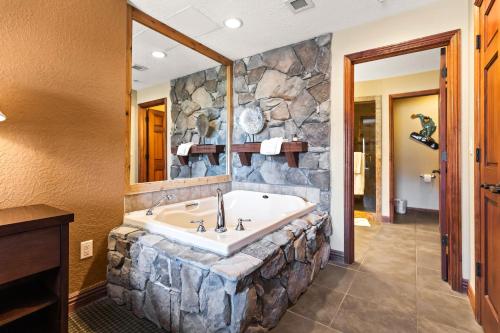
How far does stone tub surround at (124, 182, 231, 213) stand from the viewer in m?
2.15

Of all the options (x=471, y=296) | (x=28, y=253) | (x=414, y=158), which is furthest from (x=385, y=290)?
(x=414, y=158)

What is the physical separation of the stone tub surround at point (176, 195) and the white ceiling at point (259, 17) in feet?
3.52

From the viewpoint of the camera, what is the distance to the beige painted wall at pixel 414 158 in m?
4.49

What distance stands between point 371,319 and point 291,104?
83.0 inches

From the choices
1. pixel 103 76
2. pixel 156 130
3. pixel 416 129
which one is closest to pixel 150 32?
pixel 103 76

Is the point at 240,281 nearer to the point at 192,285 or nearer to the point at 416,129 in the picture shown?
the point at 192,285

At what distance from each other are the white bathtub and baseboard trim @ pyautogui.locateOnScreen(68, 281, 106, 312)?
1.65ft

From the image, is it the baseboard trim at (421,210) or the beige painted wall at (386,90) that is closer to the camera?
the beige painted wall at (386,90)

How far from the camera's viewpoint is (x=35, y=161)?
158cm

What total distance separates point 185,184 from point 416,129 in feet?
14.2

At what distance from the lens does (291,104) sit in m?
2.83

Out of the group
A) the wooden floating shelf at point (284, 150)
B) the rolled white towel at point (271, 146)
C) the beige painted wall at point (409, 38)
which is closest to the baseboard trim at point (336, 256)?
the beige painted wall at point (409, 38)

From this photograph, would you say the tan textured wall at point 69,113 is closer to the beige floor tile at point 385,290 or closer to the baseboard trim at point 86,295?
the baseboard trim at point 86,295

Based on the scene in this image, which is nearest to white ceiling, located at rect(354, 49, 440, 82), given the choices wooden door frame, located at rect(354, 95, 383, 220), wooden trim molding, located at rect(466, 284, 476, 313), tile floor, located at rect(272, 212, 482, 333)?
wooden door frame, located at rect(354, 95, 383, 220)
